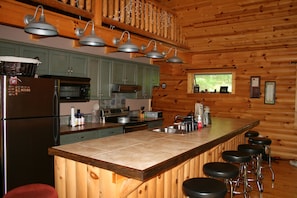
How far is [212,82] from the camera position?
660cm

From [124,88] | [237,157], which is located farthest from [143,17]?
[237,157]

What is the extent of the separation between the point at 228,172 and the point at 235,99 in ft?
13.6

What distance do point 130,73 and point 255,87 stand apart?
304 cm

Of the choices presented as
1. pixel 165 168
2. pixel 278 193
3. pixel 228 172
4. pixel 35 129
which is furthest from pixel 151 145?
pixel 278 193

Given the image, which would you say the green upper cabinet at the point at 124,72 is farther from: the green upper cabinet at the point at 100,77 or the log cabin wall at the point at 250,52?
the log cabin wall at the point at 250,52

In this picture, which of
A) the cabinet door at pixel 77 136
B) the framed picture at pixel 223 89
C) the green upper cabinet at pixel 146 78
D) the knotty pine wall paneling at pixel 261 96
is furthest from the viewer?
the framed picture at pixel 223 89

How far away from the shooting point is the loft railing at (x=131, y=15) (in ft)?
11.5

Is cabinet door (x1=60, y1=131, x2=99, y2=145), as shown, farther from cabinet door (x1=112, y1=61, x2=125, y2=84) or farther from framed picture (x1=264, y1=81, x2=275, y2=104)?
framed picture (x1=264, y1=81, x2=275, y2=104)

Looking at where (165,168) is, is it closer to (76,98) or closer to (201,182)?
(201,182)

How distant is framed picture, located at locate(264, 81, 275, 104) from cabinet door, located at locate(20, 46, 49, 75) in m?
4.80

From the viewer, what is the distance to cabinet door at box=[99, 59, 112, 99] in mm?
4844

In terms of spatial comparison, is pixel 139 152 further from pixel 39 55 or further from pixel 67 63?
pixel 67 63

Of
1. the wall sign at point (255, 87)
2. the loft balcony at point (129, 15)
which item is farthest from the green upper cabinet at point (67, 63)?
the wall sign at point (255, 87)

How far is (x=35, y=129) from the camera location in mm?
3145
